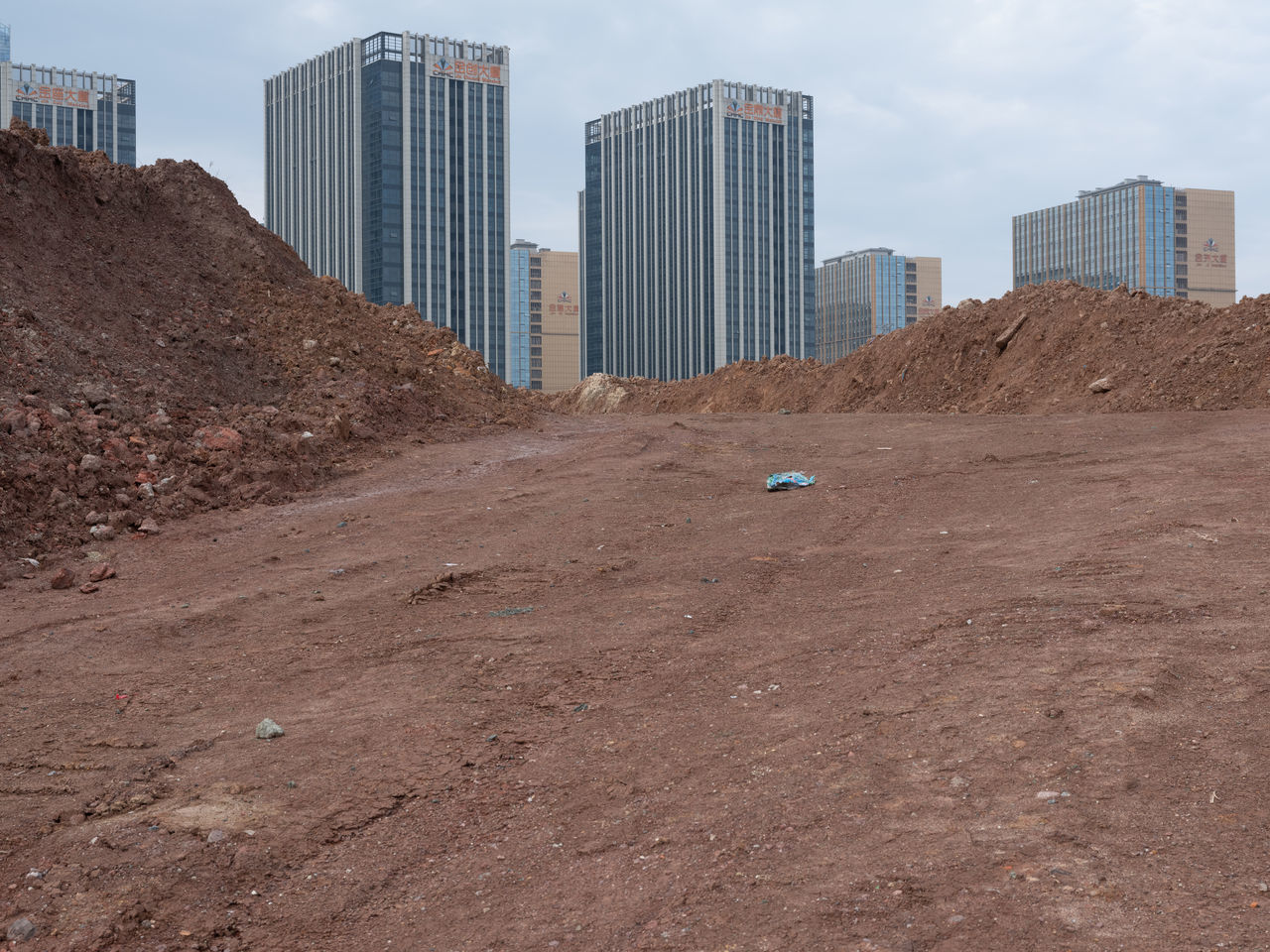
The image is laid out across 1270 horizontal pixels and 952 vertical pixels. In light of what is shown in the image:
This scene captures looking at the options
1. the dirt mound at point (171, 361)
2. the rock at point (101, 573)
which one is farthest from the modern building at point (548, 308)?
the rock at point (101, 573)

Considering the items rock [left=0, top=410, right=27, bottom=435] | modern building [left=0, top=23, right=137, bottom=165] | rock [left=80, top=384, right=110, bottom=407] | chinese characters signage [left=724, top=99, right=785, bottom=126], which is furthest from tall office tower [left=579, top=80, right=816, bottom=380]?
rock [left=0, top=410, right=27, bottom=435]

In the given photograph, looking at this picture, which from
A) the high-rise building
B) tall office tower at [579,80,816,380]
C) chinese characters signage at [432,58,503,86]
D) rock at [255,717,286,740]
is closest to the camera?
rock at [255,717,286,740]

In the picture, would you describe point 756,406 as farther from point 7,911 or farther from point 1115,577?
point 7,911

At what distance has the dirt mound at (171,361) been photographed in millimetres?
11727

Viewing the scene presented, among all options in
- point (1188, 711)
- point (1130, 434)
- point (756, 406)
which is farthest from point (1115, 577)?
→ point (756, 406)

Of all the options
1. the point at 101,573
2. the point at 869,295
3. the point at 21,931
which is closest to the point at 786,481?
the point at 101,573

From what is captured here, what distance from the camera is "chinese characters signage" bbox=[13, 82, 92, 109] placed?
89863mm

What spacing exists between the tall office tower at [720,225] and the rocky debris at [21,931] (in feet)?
315

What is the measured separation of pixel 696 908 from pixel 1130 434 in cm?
1288

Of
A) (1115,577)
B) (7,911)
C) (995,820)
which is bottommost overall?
(7,911)

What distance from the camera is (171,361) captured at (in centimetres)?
1547

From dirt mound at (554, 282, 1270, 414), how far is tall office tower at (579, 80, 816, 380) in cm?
Result: 6951

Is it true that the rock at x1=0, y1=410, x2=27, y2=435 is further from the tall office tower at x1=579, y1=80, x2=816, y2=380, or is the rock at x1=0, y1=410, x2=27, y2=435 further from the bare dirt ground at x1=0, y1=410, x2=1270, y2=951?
the tall office tower at x1=579, y1=80, x2=816, y2=380

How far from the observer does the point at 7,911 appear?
3.91 meters
